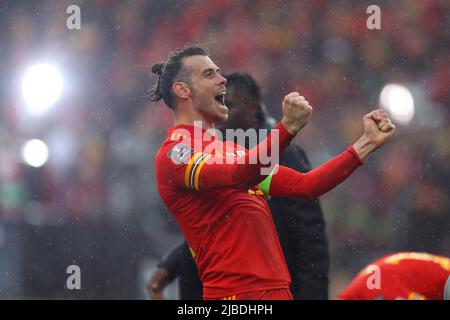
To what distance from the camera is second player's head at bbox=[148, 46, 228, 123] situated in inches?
138

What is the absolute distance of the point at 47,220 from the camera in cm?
792

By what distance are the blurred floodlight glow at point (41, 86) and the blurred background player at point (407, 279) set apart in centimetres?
547

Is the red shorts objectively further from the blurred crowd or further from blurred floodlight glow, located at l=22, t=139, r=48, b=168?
blurred floodlight glow, located at l=22, t=139, r=48, b=168

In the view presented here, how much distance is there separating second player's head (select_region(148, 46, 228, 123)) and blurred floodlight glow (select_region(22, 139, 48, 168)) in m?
4.98

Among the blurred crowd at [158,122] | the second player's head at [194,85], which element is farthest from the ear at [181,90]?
the blurred crowd at [158,122]

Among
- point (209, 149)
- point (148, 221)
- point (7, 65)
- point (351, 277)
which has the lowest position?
point (351, 277)

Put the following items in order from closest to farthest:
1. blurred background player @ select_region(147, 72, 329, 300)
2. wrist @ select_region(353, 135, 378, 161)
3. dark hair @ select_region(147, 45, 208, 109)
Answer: wrist @ select_region(353, 135, 378, 161) → dark hair @ select_region(147, 45, 208, 109) → blurred background player @ select_region(147, 72, 329, 300)

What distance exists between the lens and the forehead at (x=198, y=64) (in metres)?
3.54

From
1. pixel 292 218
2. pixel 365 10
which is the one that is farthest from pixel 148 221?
pixel 292 218

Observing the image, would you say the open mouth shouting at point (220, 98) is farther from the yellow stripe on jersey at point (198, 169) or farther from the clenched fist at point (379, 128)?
the clenched fist at point (379, 128)

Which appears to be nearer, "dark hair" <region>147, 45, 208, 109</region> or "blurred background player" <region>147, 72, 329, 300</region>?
"dark hair" <region>147, 45, 208, 109</region>

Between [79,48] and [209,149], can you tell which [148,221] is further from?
[209,149]

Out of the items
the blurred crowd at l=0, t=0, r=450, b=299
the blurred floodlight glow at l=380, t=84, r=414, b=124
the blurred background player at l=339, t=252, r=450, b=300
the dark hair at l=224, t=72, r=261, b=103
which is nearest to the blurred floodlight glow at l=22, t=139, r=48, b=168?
the blurred crowd at l=0, t=0, r=450, b=299
